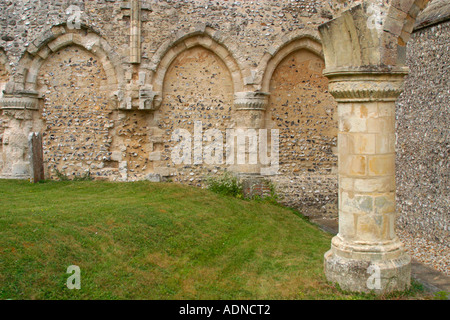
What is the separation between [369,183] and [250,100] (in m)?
5.83

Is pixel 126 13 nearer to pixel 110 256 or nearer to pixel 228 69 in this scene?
pixel 228 69

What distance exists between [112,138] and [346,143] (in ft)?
22.9

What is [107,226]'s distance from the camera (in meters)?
6.60

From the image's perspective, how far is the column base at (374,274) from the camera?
498 centimetres

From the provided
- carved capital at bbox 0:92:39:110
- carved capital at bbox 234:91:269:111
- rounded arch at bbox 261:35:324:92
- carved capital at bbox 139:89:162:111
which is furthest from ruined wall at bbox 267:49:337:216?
carved capital at bbox 0:92:39:110

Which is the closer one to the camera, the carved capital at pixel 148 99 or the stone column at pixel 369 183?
the stone column at pixel 369 183

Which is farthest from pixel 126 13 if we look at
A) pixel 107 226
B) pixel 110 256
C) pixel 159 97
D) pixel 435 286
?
pixel 435 286

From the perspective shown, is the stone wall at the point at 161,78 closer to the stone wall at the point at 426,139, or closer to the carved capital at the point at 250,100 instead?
the carved capital at the point at 250,100

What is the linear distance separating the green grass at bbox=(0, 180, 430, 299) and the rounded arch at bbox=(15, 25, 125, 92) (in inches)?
116

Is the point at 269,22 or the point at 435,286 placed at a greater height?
the point at 269,22

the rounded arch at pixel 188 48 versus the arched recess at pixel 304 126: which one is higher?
the rounded arch at pixel 188 48

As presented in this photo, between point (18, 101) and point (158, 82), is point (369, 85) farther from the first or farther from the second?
point (18, 101)

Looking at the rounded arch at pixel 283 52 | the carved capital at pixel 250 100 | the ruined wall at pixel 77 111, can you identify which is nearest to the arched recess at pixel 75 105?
the ruined wall at pixel 77 111

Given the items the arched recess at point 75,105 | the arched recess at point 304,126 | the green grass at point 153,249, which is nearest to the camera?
the green grass at point 153,249
